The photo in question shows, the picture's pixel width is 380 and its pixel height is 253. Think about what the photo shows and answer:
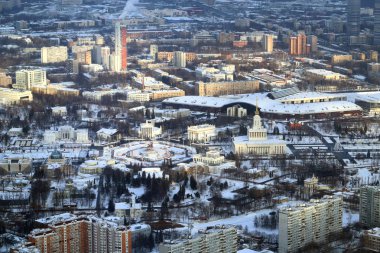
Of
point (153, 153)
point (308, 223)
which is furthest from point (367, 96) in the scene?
point (308, 223)

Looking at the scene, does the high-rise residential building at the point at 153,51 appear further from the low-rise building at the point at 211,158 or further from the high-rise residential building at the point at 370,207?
the high-rise residential building at the point at 370,207

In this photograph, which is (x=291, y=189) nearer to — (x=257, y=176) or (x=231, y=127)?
(x=257, y=176)

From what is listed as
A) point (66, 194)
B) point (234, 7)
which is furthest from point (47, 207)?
point (234, 7)

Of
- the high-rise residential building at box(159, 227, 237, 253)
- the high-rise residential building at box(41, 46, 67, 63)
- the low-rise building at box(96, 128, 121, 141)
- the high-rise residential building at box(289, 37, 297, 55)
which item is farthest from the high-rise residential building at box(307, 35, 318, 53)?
the high-rise residential building at box(159, 227, 237, 253)

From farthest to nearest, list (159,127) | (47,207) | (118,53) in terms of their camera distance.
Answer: (118,53), (159,127), (47,207)

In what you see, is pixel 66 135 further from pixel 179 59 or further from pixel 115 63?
pixel 179 59

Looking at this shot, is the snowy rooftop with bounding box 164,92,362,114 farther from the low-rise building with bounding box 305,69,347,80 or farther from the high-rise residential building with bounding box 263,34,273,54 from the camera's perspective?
the high-rise residential building with bounding box 263,34,273,54
